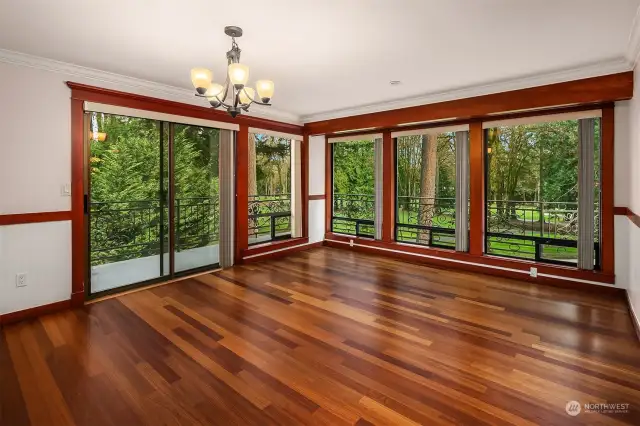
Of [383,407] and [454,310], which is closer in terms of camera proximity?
[383,407]

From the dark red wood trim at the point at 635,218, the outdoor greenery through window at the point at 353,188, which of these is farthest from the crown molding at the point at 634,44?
the outdoor greenery through window at the point at 353,188

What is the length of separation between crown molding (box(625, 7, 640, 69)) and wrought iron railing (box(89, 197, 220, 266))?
16.2ft

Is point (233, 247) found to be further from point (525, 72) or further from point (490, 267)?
point (525, 72)

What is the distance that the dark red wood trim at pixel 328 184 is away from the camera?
273 inches

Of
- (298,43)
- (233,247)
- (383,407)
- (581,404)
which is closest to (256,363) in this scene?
(383,407)

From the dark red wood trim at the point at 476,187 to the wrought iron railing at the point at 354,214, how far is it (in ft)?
6.15

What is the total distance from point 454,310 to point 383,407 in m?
1.82

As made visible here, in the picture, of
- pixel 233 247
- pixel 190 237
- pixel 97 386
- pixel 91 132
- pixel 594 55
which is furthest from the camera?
pixel 233 247

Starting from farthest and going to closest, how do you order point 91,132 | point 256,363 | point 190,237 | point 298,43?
point 190,237
point 91,132
point 298,43
point 256,363

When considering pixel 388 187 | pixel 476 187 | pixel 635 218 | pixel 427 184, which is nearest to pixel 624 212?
pixel 635 218

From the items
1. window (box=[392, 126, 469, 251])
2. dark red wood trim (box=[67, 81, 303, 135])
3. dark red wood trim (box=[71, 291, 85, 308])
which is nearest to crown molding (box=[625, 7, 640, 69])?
window (box=[392, 126, 469, 251])

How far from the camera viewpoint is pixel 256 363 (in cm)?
249

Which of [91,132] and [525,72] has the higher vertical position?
[525,72]

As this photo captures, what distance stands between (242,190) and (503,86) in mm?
3908
